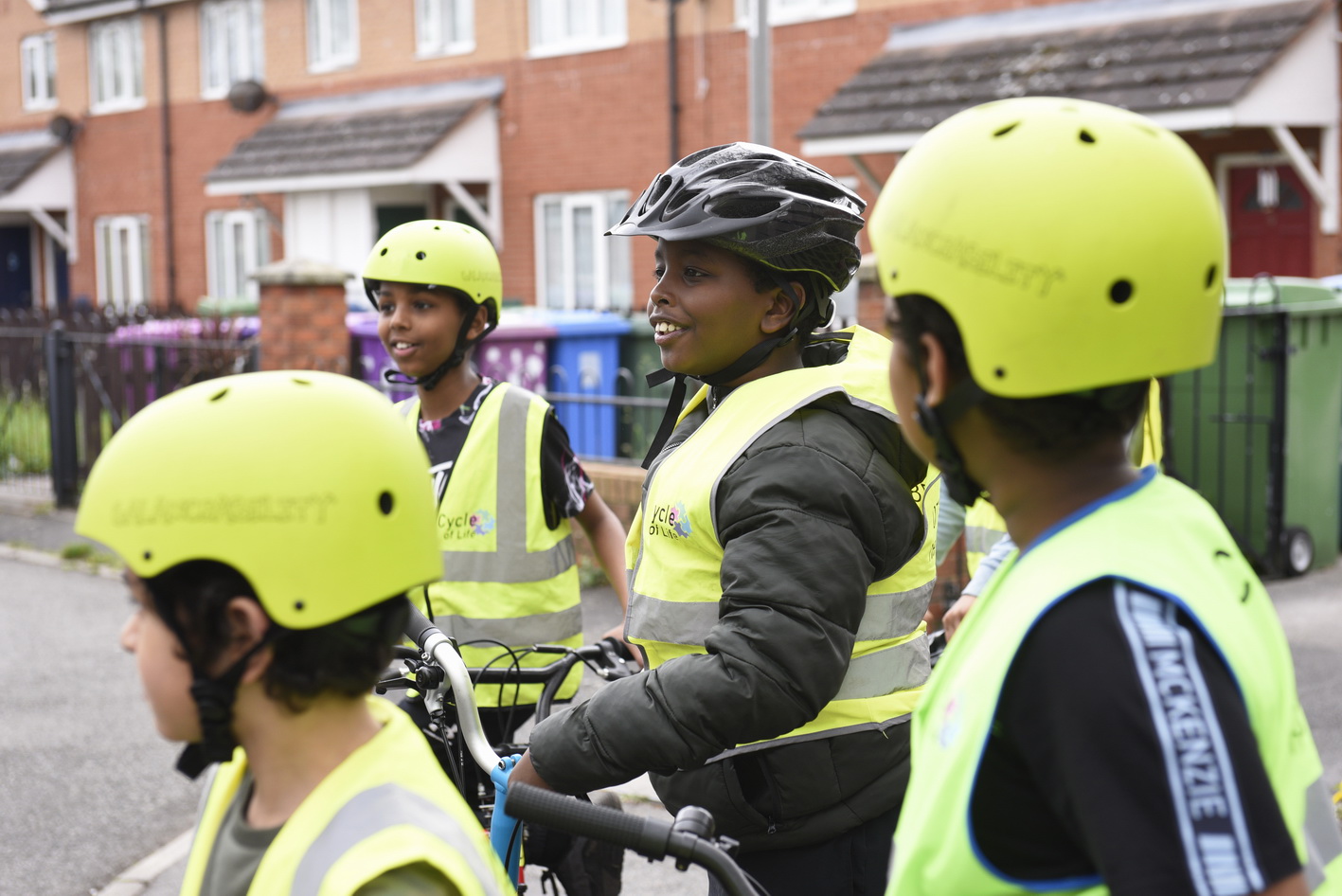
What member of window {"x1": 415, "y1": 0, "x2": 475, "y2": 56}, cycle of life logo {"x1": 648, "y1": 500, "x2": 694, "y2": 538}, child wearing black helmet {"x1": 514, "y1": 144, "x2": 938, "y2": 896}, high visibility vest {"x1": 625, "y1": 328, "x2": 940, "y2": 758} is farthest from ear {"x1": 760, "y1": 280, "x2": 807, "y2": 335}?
window {"x1": 415, "y1": 0, "x2": 475, "y2": 56}

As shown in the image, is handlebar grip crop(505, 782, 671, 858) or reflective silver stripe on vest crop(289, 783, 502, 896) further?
handlebar grip crop(505, 782, 671, 858)

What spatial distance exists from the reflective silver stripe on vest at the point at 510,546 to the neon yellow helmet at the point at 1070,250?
236 centimetres

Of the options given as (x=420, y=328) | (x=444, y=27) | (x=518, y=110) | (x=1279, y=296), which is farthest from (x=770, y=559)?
(x=444, y=27)

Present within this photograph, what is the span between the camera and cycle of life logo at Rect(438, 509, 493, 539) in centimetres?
377

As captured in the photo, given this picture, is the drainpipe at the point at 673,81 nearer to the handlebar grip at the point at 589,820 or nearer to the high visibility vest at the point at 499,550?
the high visibility vest at the point at 499,550

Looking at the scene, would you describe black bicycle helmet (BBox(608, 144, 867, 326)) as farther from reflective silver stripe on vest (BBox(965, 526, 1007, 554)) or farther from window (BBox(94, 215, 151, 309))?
window (BBox(94, 215, 151, 309))

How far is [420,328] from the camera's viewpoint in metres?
3.99

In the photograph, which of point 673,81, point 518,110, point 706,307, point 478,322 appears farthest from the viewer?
point 518,110

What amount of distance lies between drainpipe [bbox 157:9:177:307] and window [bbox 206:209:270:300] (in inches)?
35.6

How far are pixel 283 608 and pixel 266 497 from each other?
123mm

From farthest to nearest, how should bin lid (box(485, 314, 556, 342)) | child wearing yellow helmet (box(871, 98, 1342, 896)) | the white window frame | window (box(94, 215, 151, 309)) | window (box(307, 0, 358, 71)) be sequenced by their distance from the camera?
1. window (box(94, 215, 151, 309))
2. window (box(307, 0, 358, 71))
3. the white window frame
4. bin lid (box(485, 314, 556, 342))
5. child wearing yellow helmet (box(871, 98, 1342, 896))

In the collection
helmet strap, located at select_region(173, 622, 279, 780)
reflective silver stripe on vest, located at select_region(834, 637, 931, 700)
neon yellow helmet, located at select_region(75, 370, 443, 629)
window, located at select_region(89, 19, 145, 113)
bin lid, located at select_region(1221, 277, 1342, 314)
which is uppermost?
window, located at select_region(89, 19, 145, 113)

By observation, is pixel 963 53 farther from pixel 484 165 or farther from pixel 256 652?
pixel 256 652

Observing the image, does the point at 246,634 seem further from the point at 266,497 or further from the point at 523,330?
the point at 523,330
